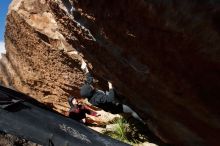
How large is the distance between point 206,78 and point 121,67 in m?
1.47

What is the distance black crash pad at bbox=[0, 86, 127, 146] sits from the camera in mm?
4105

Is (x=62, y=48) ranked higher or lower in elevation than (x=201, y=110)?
higher

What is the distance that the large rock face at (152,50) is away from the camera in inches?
157

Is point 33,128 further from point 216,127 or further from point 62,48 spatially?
point 62,48

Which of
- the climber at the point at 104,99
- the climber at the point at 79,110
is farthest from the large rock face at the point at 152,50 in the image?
the climber at the point at 79,110

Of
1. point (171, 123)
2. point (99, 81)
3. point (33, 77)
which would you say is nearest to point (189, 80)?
point (171, 123)

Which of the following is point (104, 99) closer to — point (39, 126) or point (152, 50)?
point (152, 50)

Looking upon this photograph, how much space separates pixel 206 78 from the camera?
15.0 feet

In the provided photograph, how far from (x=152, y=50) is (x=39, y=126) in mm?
1574

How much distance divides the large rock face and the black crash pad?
1.09m

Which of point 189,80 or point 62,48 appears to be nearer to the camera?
point 189,80

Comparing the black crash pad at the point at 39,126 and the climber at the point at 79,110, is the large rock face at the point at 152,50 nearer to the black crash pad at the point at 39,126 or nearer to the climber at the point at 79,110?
the climber at the point at 79,110

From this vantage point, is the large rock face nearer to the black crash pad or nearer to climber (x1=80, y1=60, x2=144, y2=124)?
climber (x1=80, y1=60, x2=144, y2=124)

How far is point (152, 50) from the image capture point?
4.65 meters
